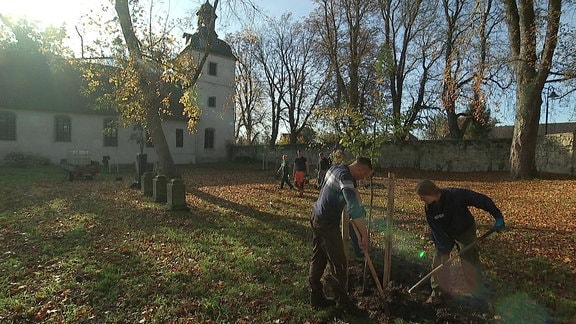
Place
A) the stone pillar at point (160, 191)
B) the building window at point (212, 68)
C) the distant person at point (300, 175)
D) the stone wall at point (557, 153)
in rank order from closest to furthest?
the stone pillar at point (160, 191)
the distant person at point (300, 175)
the stone wall at point (557, 153)
the building window at point (212, 68)

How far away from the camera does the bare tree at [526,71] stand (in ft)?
44.0

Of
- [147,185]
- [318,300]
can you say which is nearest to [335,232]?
[318,300]

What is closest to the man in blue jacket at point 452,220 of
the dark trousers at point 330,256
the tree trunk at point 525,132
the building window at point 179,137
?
the dark trousers at point 330,256

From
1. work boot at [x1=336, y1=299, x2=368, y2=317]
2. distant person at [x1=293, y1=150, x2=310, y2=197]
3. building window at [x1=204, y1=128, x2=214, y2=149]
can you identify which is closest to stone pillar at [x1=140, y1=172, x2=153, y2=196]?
distant person at [x1=293, y1=150, x2=310, y2=197]

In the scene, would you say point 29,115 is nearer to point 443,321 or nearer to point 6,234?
point 6,234

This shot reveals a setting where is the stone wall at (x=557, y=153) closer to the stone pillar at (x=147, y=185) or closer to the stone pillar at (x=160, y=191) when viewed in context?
the stone pillar at (x=160, y=191)

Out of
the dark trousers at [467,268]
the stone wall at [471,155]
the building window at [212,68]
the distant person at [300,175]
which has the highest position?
the building window at [212,68]

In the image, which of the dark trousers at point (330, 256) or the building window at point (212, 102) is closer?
the dark trousers at point (330, 256)

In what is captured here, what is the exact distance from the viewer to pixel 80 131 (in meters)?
26.1

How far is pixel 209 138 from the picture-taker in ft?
116

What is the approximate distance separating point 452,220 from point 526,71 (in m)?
14.6

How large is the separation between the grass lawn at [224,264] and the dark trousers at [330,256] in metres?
0.30

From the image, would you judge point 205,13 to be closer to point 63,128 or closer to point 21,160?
point 21,160

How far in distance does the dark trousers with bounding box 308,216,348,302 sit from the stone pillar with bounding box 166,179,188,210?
6.41 m
